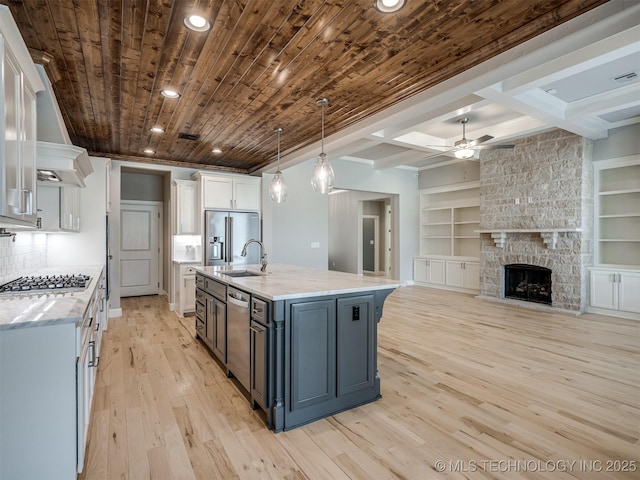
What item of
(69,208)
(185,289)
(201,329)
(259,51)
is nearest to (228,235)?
(185,289)

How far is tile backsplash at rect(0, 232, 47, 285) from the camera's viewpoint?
281 centimetres

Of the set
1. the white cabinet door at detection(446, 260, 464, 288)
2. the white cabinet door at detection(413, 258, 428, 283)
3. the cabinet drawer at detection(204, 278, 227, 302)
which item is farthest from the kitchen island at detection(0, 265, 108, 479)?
the white cabinet door at detection(413, 258, 428, 283)

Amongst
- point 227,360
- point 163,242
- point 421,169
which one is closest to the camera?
point 227,360

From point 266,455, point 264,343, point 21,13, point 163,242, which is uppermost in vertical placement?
point 21,13

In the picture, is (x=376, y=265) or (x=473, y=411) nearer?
(x=473, y=411)

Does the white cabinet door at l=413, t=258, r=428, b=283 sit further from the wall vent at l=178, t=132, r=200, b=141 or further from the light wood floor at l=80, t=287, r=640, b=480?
the wall vent at l=178, t=132, r=200, b=141

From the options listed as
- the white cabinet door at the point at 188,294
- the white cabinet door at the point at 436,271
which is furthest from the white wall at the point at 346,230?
the white cabinet door at the point at 188,294

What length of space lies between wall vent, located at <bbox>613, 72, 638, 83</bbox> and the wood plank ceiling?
258cm

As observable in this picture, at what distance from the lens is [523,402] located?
264 centimetres

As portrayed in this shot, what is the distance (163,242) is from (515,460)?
7170 mm

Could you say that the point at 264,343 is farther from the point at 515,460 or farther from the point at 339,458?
the point at 515,460

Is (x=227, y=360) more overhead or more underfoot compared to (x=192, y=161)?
more underfoot

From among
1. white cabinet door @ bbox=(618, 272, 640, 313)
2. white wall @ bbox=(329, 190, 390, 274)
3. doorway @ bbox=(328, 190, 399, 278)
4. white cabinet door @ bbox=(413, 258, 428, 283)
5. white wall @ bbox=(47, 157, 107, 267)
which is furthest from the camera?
white wall @ bbox=(329, 190, 390, 274)

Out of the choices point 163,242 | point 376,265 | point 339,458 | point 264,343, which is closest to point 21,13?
point 264,343
